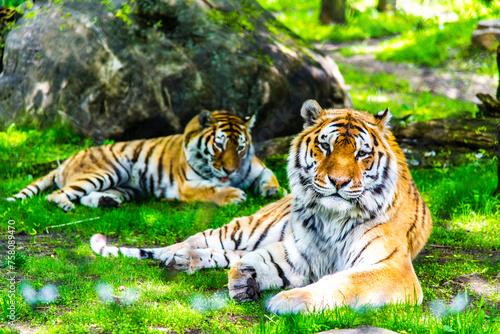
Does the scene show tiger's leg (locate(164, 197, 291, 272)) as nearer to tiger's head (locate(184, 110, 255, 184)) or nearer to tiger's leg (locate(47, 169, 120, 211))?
tiger's head (locate(184, 110, 255, 184))

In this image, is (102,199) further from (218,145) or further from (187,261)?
(187,261)

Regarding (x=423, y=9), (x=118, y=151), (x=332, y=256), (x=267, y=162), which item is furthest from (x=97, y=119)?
(x=423, y=9)

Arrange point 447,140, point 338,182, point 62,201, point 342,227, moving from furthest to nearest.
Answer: point 447,140
point 62,201
point 342,227
point 338,182

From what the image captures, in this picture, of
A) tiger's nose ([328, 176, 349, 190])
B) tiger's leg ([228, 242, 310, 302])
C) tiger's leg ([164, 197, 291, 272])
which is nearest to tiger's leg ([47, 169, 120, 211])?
tiger's leg ([164, 197, 291, 272])

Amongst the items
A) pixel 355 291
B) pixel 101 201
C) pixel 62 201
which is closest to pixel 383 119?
pixel 355 291

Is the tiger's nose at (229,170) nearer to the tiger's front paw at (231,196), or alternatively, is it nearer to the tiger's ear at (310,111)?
the tiger's front paw at (231,196)

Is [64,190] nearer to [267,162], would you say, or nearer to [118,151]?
[118,151]

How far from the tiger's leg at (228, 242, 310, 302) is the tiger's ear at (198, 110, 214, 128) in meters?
2.53

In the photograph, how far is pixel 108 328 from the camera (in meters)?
2.82

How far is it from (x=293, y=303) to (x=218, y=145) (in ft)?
10.3

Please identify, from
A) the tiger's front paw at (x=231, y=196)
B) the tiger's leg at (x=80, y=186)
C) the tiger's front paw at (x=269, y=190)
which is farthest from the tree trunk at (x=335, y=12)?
the tiger's leg at (x=80, y=186)

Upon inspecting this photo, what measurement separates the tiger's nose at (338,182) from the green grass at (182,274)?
2.33 ft

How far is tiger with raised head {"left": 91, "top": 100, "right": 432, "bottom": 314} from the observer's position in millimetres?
3008

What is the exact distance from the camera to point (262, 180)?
588 centimetres
